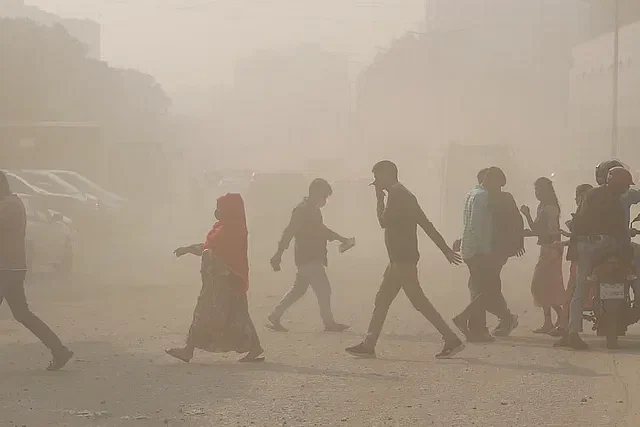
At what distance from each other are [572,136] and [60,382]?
67565 millimetres

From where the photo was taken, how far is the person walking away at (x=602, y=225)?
39.0 ft

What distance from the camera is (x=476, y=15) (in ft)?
Result: 420

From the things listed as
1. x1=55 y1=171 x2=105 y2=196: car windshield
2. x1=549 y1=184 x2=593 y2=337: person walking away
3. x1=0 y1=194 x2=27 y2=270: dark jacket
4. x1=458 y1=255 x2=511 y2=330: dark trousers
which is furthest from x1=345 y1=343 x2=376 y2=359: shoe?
x1=55 y1=171 x2=105 y2=196: car windshield

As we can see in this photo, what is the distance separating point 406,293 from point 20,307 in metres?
3.36

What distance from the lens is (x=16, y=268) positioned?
1110 cm

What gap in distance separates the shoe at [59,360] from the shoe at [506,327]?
4.63m

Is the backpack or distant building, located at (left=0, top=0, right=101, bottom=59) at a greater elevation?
distant building, located at (left=0, top=0, right=101, bottom=59)

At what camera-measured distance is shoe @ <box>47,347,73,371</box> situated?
1098 cm

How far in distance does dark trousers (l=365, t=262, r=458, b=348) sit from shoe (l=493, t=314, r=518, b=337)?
73.2 inches

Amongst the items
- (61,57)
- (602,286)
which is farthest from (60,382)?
(61,57)

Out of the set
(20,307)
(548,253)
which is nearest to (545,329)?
(548,253)

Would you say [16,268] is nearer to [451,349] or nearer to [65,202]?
[451,349]

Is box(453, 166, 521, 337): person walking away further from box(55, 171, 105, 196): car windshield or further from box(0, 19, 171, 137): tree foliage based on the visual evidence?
box(0, 19, 171, 137): tree foliage

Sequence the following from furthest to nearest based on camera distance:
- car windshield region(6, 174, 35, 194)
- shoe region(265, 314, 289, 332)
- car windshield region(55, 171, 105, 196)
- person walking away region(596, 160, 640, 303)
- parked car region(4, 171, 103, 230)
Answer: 1. car windshield region(55, 171, 105, 196)
2. parked car region(4, 171, 103, 230)
3. car windshield region(6, 174, 35, 194)
4. shoe region(265, 314, 289, 332)
5. person walking away region(596, 160, 640, 303)
